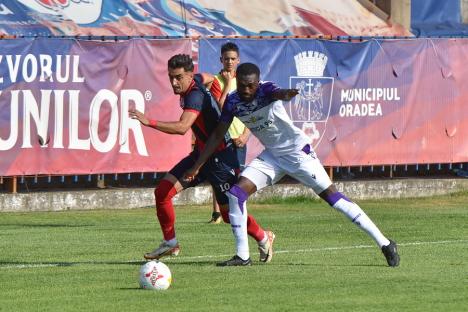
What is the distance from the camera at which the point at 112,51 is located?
65.4 feet

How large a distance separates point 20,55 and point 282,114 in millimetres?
7405

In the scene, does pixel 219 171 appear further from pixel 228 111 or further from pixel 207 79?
pixel 207 79

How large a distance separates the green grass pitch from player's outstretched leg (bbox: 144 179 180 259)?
4.9 inches

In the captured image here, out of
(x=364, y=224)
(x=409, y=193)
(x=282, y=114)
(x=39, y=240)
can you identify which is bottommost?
(x=409, y=193)

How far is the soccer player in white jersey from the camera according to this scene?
1229 cm

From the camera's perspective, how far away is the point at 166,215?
13219 millimetres

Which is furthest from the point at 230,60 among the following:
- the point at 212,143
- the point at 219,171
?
the point at 212,143

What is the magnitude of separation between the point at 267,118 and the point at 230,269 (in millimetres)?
1387

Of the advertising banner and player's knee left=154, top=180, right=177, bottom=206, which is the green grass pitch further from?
the advertising banner

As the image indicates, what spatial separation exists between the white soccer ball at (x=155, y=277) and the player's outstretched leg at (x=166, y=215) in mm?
2245

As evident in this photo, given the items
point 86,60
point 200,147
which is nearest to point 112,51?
point 86,60

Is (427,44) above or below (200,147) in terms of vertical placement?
Answer: below

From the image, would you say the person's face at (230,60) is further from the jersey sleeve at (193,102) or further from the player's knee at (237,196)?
the player's knee at (237,196)

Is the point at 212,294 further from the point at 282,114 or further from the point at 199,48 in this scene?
the point at 199,48
